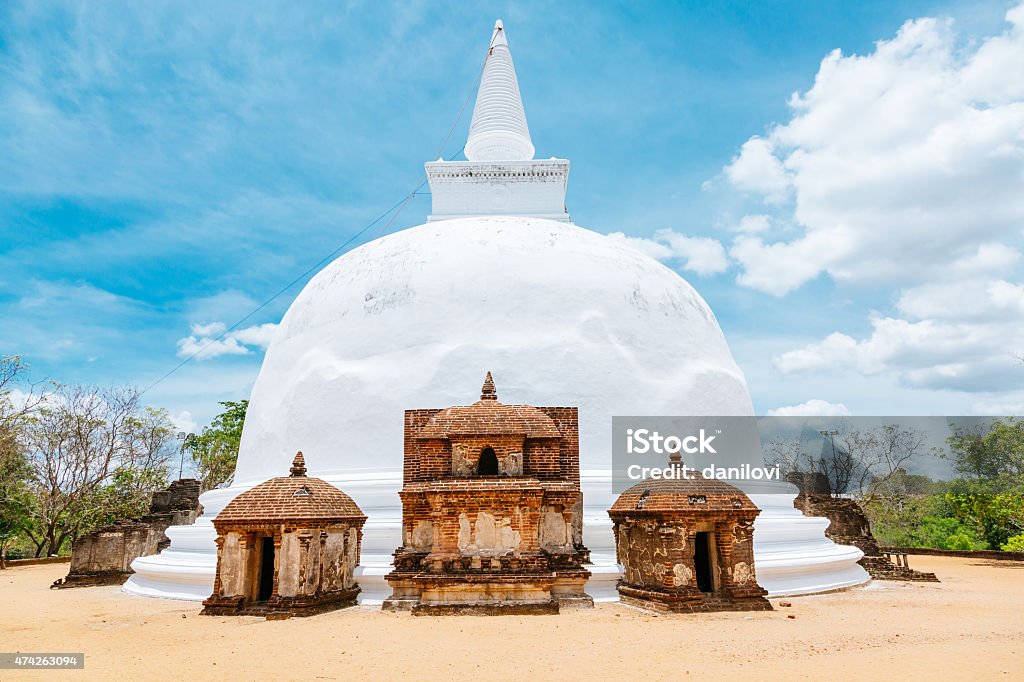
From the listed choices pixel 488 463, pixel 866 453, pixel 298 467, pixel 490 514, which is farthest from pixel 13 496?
pixel 866 453

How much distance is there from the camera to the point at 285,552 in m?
8.15

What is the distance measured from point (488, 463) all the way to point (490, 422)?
624mm

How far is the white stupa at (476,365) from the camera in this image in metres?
10.2

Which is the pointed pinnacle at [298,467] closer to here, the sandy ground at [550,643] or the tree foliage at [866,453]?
the sandy ground at [550,643]

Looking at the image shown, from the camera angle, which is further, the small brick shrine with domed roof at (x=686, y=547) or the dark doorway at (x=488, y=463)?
the dark doorway at (x=488, y=463)

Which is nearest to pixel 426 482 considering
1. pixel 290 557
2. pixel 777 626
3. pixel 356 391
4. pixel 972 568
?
pixel 290 557

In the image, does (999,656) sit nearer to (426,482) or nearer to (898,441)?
(426,482)

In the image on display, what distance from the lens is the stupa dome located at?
35.8 ft

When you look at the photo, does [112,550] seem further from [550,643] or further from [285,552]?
[550,643]

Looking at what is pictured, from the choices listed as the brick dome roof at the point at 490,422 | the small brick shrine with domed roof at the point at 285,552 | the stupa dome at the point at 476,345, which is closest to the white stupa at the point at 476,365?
the stupa dome at the point at 476,345

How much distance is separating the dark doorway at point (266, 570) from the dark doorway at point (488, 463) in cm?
322

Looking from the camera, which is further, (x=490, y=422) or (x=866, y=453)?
(x=866, y=453)

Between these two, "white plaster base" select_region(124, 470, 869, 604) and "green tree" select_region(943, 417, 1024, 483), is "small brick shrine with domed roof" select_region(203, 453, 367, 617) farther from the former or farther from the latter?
"green tree" select_region(943, 417, 1024, 483)

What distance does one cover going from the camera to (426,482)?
8.96 meters
